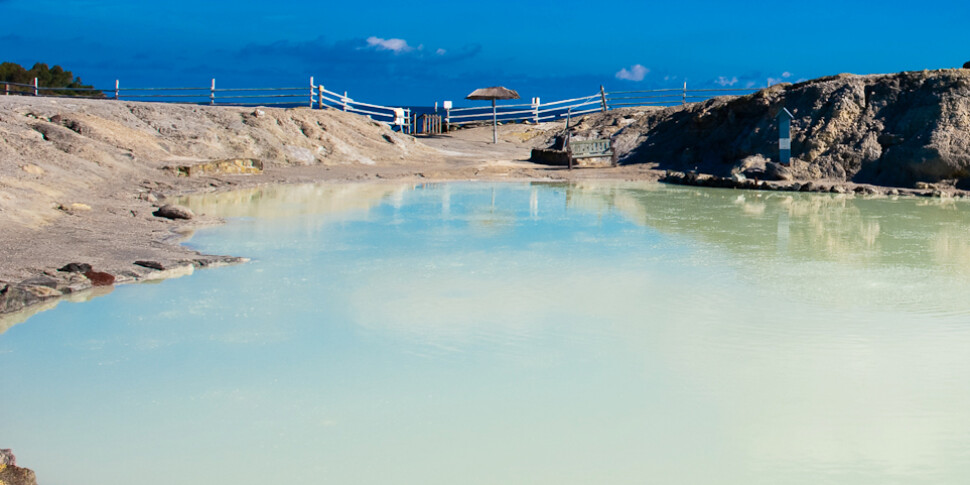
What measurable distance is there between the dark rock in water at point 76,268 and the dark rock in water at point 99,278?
76 mm

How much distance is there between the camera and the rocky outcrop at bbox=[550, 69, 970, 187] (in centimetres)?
1725

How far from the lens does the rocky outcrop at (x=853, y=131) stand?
1725 cm

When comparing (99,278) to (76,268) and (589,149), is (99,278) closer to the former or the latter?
(76,268)

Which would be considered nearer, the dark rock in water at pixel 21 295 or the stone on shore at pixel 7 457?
the stone on shore at pixel 7 457

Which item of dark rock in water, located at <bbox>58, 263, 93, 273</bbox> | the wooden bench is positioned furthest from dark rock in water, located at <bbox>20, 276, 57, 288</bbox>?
the wooden bench

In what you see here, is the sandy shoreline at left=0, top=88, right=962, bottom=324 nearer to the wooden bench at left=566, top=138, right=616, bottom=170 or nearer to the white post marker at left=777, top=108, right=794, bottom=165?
the wooden bench at left=566, top=138, right=616, bottom=170

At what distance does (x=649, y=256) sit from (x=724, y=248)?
3.43ft

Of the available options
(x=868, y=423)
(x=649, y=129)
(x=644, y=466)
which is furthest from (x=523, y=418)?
(x=649, y=129)

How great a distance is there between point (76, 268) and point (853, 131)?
16.7m

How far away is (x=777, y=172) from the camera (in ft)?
61.3

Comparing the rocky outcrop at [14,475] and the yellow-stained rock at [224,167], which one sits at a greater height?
the yellow-stained rock at [224,167]

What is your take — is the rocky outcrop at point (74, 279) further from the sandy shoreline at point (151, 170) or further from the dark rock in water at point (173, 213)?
the dark rock in water at point (173, 213)

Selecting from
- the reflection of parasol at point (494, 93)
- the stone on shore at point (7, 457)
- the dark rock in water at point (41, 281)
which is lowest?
the stone on shore at point (7, 457)

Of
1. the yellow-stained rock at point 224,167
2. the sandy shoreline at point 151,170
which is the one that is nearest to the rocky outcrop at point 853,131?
the sandy shoreline at point 151,170
